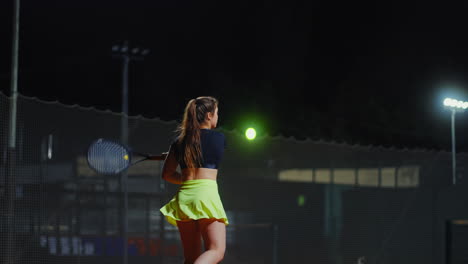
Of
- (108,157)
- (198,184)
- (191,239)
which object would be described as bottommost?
(191,239)

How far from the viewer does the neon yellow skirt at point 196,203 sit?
3.79 m

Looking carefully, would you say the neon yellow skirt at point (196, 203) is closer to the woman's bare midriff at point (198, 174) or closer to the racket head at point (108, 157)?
the woman's bare midriff at point (198, 174)

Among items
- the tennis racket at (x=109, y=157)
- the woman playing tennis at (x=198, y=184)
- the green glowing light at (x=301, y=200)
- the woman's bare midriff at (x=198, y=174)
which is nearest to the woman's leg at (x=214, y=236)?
the woman playing tennis at (x=198, y=184)

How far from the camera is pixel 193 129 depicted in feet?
12.8

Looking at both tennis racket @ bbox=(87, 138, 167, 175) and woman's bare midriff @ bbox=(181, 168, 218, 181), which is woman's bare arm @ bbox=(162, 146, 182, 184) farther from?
tennis racket @ bbox=(87, 138, 167, 175)

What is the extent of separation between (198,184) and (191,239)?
342 mm

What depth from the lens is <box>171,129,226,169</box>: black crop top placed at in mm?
3896

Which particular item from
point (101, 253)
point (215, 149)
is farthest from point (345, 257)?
Answer: point (215, 149)

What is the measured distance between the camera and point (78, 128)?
6574 millimetres

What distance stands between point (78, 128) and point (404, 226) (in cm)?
407

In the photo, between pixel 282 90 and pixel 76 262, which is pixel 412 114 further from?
pixel 76 262

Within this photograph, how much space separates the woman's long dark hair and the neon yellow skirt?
4.8 inches

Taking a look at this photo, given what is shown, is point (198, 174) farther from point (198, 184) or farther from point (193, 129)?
point (193, 129)

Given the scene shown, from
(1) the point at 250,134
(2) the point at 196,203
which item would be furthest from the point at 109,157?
(1) the point at 250,134
